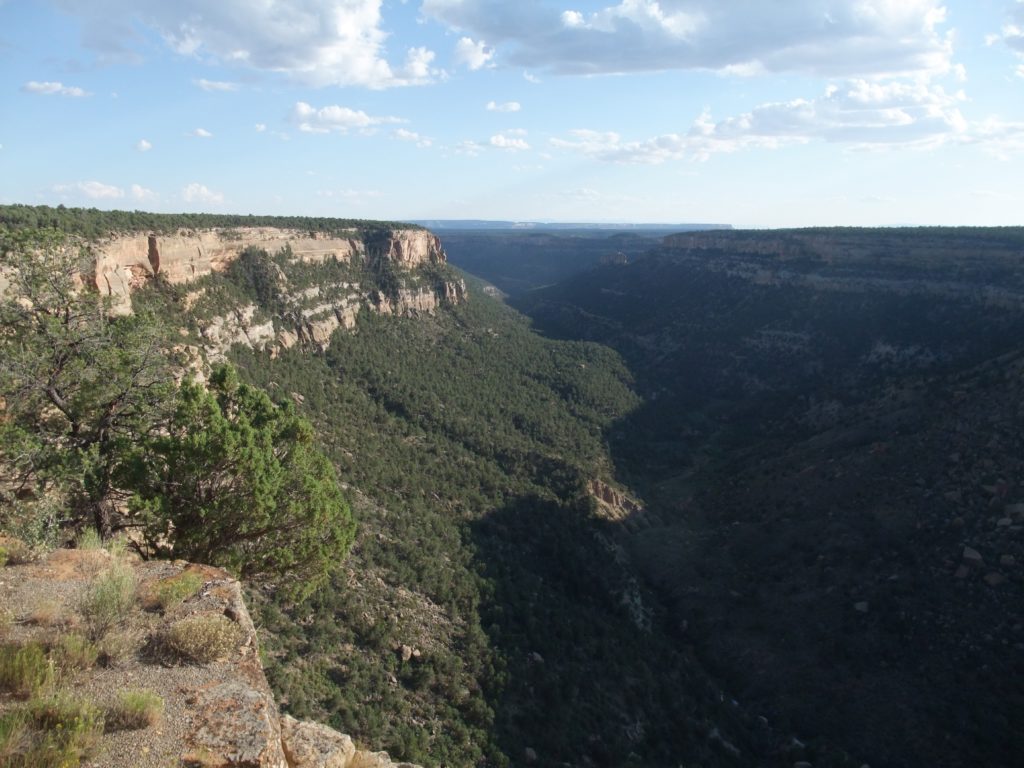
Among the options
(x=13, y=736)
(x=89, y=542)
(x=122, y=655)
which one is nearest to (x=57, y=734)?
(x=13, y=736)

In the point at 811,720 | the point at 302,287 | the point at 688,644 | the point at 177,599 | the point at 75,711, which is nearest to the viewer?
the point at 75,711

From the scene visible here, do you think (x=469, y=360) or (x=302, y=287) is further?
(x=469, y=360)

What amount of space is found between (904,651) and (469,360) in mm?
42488

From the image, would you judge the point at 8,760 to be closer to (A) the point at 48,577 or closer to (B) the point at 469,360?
(A) the point at 48,577

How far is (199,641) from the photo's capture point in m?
8.70

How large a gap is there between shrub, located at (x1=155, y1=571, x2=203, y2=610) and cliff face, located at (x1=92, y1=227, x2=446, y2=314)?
348 inches

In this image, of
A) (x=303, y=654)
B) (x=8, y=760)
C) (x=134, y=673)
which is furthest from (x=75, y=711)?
(x=303, y=654)

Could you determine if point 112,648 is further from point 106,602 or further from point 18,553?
point 18,553

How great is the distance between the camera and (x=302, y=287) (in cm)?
5141

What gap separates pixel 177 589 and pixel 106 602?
1.11 meters

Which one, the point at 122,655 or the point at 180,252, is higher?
the point at 180,252

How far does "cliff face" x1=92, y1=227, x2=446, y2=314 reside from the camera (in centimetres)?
3194

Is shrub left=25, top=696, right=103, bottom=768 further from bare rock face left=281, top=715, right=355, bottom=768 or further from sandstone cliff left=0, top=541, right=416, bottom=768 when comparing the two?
bare rock face left=281, top=715, right=355, bottom=768

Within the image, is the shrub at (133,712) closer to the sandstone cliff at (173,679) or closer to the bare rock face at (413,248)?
the sandstone cliff at (173,679)
